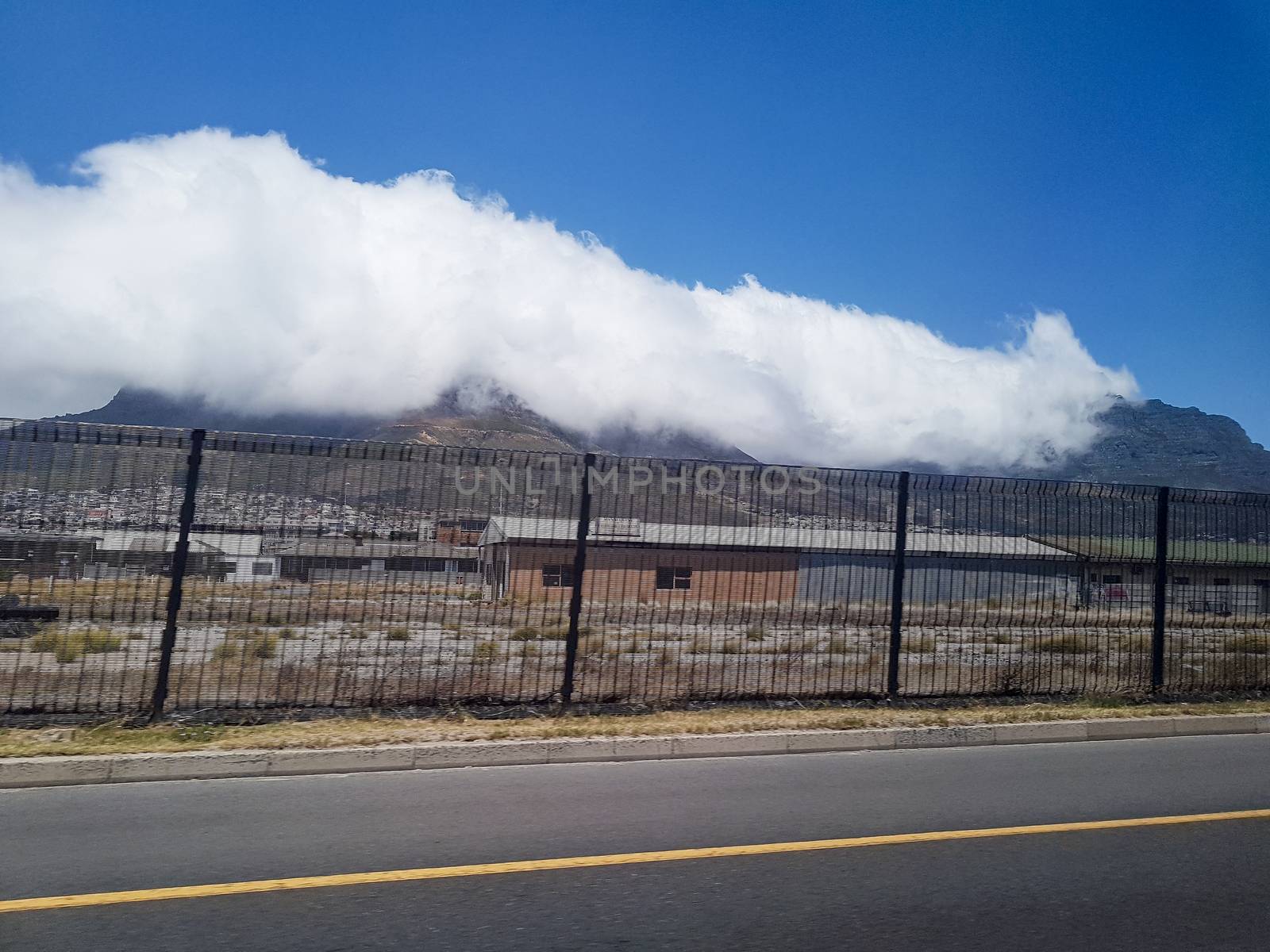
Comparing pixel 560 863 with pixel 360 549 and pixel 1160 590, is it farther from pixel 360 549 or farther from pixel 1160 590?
pixel 1160 590

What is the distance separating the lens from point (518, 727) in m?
8.38

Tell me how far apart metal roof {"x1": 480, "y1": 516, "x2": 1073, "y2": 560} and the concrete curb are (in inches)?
78.8

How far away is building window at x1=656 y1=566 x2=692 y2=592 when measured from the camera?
31.4 feet

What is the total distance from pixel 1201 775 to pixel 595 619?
5591 millimetres

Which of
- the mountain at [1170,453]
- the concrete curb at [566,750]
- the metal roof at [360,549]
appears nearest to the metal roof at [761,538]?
the metal roof at [360,549]

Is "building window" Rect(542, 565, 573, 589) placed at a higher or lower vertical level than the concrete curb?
higher

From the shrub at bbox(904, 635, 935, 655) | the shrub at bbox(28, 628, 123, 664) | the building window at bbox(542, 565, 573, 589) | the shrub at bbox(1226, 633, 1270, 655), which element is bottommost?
the shrub at bbox(28, 628, 123, 664)

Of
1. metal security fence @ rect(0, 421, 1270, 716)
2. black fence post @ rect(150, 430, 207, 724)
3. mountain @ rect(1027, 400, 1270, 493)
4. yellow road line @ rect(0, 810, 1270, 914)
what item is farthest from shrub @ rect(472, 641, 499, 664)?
mountain @ rect(1027, 400, 1270, 493)

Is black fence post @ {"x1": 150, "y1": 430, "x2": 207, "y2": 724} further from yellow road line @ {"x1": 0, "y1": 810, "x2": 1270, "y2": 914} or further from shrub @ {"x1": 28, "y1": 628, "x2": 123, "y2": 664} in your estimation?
yellow road line @ {"x1": 0, "y1": 810, "x2": 1270, "y2": 914}

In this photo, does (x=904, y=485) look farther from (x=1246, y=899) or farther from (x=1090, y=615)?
(x=1246, y=899)

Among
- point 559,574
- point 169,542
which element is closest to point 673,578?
point 559,574

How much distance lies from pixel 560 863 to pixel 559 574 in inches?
175

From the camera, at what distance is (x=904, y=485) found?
32.4 feet

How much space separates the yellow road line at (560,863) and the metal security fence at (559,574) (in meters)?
3.72
